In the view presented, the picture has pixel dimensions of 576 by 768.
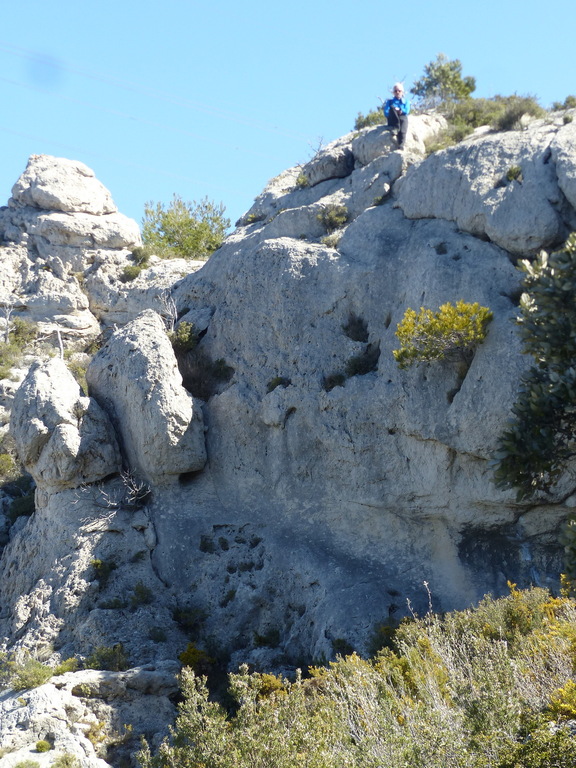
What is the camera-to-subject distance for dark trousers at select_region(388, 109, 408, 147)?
21.7 metres

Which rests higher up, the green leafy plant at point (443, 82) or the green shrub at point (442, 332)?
the green leafy plant at point (443, 82)

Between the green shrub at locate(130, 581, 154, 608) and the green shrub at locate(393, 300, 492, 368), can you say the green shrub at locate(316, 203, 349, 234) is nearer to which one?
the green shrub at locate(393, 300, 492, 368)

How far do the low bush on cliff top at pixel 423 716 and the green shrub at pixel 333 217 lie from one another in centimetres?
1155

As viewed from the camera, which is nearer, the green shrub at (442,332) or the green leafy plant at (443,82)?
the green shrub at (442,332)

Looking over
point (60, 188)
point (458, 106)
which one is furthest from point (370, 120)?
point (60, 188)

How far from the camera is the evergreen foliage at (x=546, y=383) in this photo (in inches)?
454

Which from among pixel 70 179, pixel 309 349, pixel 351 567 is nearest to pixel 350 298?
pixel 309 349

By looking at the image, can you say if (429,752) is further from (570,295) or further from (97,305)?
(97,305)

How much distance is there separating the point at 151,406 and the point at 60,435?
2.09 meters

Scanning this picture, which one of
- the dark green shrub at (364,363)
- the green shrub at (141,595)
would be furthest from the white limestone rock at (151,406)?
the dark green shrub at (364,363)

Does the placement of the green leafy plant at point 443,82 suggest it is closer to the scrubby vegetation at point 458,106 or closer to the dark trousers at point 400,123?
the scrubby vegetation at point 458,106

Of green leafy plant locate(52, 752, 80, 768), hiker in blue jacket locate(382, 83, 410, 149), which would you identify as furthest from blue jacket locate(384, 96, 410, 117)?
green leafy plant locate(52, 752, 80, 768)

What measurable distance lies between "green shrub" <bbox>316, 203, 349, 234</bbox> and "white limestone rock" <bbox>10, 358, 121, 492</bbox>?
295 inches

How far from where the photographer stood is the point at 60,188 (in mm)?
27828
